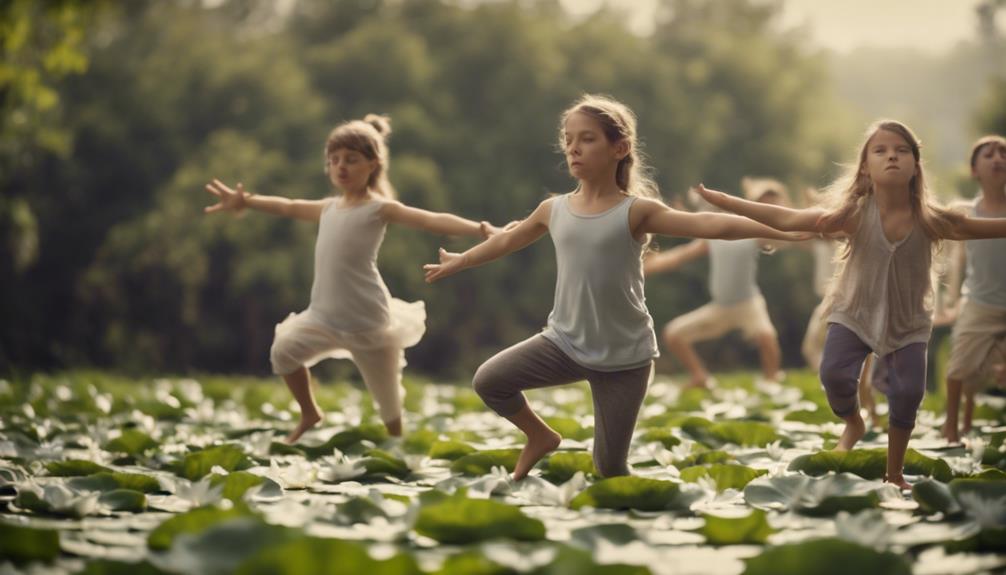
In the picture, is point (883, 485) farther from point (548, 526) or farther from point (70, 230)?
point (70, 230)

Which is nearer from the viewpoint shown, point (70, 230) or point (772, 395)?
point (772, 395)

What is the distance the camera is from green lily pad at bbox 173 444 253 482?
4.31 meters

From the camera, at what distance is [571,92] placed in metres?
21.1

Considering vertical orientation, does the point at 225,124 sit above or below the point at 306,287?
above

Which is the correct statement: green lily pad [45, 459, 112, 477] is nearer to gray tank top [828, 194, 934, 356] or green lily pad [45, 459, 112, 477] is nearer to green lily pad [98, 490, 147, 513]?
green lily pad [98, 490, 147, 513]

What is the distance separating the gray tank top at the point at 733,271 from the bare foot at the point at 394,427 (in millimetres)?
4043

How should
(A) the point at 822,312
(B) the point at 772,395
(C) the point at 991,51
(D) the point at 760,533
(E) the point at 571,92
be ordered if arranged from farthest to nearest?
(C) the point at 991,51 < (E) the point at 571,92 < (B) the point at 772,395 < (A) the point at 822,312 < (D) the point at 760,533

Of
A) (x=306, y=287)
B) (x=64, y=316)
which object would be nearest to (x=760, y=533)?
(x=306, y=287)

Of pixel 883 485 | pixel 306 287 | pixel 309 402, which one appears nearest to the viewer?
pixel 883 485

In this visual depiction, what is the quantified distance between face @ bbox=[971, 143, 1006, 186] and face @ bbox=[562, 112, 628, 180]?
7.36ft

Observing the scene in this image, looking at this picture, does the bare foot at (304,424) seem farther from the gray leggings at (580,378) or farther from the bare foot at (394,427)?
the gray leggings at (580,378)

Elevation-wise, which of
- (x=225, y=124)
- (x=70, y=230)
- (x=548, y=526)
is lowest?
(x=548, y=526)

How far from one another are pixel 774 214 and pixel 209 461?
235 cm

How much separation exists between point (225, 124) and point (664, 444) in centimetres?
1701
